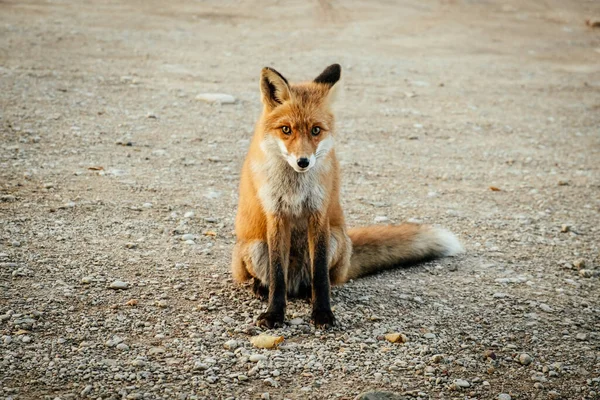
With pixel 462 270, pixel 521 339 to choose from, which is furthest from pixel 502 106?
pixel 521 339

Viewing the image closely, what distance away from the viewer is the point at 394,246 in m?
4.88

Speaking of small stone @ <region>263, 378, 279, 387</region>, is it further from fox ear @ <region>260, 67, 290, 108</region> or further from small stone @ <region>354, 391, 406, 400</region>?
fox ear @ <region>260, 67, 290, 108</region>

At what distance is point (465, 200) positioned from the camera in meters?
6.73

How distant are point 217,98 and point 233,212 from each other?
13.4 ft

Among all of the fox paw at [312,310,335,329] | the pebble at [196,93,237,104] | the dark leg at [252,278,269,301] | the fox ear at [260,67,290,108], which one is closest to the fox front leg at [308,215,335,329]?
the fox paw at [312,310,335,329]

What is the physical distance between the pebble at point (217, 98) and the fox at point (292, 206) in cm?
532

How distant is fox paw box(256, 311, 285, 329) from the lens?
153 inches

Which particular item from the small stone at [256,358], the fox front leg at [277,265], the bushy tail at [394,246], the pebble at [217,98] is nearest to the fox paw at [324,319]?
the fox front leg at [277,265]

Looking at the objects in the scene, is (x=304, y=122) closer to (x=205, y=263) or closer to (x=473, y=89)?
(x=205, y=263)

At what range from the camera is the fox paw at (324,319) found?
395cm

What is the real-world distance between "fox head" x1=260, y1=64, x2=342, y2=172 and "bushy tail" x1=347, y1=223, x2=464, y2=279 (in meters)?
1.07

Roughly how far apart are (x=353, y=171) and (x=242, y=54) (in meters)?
6.31

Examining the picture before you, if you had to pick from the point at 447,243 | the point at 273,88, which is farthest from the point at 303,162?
the point at 447,243

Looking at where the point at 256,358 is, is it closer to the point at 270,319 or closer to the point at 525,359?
the point at 270,319
